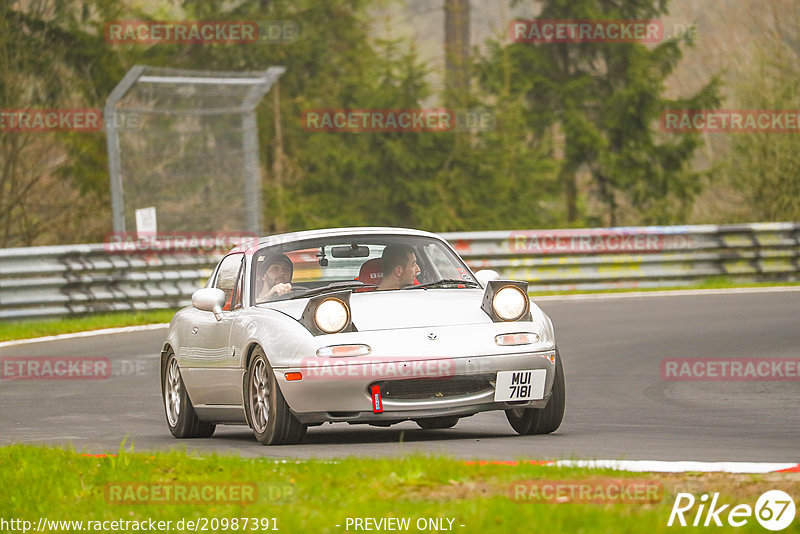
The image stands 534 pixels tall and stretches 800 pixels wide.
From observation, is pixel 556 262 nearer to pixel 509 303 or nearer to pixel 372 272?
pixel 372 272

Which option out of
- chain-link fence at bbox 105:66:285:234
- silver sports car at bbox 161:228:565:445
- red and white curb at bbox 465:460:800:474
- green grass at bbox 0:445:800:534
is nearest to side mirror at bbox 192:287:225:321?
silver sports car at bbox 161:228:565:445

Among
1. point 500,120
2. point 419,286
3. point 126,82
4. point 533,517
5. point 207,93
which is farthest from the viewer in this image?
point 500,120

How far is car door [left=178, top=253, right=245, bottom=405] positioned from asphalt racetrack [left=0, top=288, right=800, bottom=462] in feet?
1.09

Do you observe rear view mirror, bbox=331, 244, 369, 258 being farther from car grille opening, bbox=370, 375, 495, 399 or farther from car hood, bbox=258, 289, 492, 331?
car grille opening, bbox=370, 375, 495, 399

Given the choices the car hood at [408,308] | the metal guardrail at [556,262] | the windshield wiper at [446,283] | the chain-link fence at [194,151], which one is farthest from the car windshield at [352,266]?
the chain-link fence at [194,151]

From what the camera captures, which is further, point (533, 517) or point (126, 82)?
point (126, 82)

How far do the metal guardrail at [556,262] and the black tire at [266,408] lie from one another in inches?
419

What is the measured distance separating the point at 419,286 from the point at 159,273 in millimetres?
11004

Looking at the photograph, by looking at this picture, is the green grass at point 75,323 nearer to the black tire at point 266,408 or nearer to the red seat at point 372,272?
the red seat at point 372,272

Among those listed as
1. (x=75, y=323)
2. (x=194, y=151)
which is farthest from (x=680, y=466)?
(x=194, y=151)

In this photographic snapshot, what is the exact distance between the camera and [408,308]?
8695 millimetres

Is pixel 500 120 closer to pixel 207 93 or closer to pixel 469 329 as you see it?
pixel 207 93

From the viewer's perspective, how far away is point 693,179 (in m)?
36.8

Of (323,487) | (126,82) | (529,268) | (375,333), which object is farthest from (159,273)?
(323,487)
